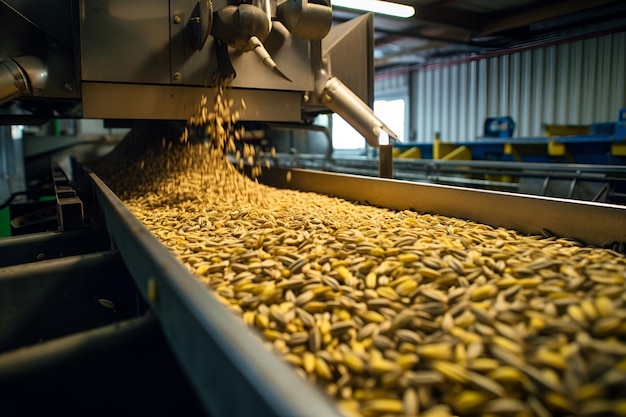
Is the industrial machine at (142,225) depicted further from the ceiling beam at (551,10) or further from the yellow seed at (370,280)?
the ceiling beam at (551,10)

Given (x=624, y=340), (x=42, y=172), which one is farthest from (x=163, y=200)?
(x=42, y=172)

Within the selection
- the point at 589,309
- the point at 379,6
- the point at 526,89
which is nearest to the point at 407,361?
the point at 589,309

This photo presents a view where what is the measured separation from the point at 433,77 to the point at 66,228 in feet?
29.5

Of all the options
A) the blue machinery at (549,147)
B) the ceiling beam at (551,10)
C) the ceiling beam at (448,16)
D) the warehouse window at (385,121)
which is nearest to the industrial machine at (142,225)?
the ceiling beam at (551,10)

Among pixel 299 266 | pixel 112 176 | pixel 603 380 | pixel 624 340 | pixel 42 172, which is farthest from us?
pixel 42 172

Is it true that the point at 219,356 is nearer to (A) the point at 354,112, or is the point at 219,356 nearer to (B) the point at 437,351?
(B) the point at 437,351

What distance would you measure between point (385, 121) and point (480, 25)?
12.5 ft

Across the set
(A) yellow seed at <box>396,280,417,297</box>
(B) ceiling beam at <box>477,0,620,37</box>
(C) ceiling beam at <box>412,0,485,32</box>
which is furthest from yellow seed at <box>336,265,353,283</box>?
(C) ceiling beam at <box>412,0,485,32</box>

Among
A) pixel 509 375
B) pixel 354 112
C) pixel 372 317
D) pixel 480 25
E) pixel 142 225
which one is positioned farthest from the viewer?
pixel 480 25

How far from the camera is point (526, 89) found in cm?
775

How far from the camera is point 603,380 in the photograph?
0.71 metres

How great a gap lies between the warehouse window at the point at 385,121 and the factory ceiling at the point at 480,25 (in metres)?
0.87

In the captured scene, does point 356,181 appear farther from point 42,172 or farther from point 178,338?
point 42,172

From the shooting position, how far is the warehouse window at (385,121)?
1063 cm
